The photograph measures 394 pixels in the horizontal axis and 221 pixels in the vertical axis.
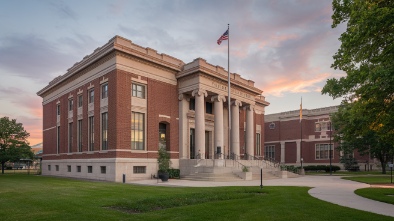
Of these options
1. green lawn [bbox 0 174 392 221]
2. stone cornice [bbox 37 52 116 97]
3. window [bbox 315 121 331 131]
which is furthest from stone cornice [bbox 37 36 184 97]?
window [bbox 315 121 331 131]

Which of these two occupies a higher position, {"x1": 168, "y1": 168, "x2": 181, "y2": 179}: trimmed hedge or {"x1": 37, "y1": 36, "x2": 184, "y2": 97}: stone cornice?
{"x1": 37, "y1": 36, "x2": 184, "y2": 97}: stone cornice

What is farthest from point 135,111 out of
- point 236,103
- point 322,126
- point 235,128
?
point 322,126

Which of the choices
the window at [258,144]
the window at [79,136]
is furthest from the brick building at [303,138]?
the window at [79,136]

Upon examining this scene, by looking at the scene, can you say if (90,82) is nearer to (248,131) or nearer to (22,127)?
(248,131)

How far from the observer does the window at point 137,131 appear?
31.2 meters

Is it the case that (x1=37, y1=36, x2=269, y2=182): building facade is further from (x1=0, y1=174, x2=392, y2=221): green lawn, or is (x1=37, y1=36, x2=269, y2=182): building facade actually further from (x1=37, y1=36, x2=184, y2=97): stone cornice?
(x1=0, y1=174, x2=392, y2=221): green lawn

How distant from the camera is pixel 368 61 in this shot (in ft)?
47.0

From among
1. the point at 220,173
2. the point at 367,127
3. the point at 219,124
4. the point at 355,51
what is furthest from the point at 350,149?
the point at 355,51

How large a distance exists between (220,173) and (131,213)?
63.2 ft

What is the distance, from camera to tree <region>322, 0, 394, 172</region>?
1134 centimetres

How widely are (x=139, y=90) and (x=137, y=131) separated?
13.6 ft

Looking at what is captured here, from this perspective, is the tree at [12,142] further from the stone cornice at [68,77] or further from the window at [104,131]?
the window at [104,131]

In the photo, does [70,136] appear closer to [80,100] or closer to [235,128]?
[80,100]

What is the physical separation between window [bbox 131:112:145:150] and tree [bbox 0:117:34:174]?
29.6 metres
